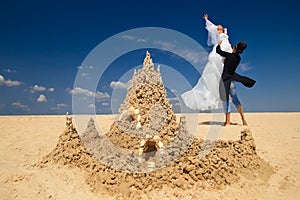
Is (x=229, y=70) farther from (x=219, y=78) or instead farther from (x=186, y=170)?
(x=186, y=170)

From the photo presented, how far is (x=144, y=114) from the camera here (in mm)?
6320

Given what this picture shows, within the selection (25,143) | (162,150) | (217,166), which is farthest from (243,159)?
(25,143)

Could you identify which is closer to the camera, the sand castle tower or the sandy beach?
the sandy beach

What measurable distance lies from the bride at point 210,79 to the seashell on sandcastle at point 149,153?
3220 mm

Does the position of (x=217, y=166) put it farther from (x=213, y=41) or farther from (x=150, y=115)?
(x=213, y=41)

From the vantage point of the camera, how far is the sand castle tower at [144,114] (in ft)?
19.4

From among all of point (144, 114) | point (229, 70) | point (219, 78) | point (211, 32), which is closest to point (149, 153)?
point (144, 114)

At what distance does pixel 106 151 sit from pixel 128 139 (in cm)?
61

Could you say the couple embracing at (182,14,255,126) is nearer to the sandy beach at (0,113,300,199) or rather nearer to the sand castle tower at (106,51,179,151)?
the sandy beach at (0,113,300,199)

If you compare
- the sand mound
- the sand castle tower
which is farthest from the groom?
the sand mound

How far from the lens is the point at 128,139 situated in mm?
5949

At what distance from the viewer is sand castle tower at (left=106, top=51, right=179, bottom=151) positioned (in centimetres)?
591

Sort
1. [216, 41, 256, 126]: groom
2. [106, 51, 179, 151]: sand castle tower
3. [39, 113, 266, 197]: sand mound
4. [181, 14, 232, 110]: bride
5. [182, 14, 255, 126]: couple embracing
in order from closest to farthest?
[39, 113, 266, 197]: sand mound < [106, 51, 179, 151]: sand castle tower < [216, 41, 256, 126]: groom < [182, 14, 255, 126]: couple embracing < [181, 14, 232, 110]: bride

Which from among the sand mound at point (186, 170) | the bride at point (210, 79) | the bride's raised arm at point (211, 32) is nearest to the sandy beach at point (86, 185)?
the sand mound at point (186, 170)
